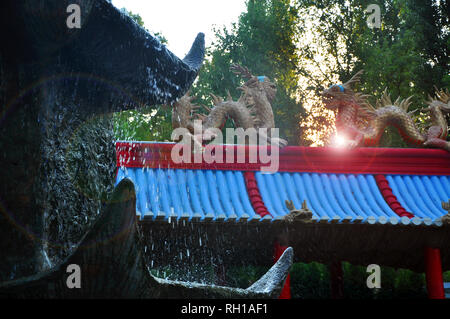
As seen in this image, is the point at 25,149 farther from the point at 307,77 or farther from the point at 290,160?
the point at 307,77

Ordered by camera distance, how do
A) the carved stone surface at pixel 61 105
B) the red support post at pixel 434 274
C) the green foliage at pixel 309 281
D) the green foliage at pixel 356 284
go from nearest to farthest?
the carved stone surface at pixel 61 105, the red support post at pixel 434 274, the green foliage at pixel 356 284, the green foliage at pixel 309 281

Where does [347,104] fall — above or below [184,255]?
above

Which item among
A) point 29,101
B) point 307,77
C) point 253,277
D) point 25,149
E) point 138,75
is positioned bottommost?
point 253,277

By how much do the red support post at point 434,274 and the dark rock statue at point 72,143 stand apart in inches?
223

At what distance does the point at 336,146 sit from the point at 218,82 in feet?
39.9

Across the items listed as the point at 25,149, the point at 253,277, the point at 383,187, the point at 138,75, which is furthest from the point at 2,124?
the point at 253,277

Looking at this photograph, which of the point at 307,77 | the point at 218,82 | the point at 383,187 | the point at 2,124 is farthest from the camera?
the point at 218,82

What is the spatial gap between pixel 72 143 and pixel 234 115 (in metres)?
5.67

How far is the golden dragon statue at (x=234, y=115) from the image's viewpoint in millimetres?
7254

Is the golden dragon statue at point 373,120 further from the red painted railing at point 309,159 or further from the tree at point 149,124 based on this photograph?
the tree at point 149,124

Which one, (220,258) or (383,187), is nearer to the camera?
(383,187)

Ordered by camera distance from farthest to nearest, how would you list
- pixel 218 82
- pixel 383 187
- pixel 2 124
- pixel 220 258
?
pixel 218 82 → pixel 220 258 → pixel 383 187 → pixel 2 124

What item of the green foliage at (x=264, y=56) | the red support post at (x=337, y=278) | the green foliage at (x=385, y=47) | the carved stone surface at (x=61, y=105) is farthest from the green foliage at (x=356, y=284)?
the carved stone surface at (x=61, y=105)

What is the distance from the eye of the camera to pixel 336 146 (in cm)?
754
